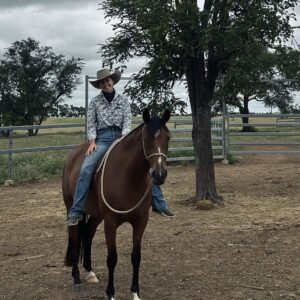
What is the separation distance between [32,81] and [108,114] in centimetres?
4768

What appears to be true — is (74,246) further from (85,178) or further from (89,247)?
(85,178)

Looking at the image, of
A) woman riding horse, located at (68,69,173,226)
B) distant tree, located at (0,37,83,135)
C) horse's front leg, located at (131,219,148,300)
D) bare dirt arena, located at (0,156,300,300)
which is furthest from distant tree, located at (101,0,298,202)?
distant tree, located at (0,37,83,135)

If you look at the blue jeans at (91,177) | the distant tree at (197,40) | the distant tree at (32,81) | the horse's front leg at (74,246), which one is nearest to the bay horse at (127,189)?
the blue jeans at (91,177)

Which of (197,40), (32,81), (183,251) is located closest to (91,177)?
(183,251)

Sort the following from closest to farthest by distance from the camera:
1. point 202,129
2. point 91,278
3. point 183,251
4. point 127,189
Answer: point 127,189, point 91,278, point 183,251, point 202,129

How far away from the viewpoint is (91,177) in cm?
478

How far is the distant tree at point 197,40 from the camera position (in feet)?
25.2

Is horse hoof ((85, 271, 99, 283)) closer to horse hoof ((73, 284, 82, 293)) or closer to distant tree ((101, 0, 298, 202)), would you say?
horse hoof ((73, 284, 82, 293))

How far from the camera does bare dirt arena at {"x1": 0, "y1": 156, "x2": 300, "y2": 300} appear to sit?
15.7 feet

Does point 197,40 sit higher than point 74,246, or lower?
higher

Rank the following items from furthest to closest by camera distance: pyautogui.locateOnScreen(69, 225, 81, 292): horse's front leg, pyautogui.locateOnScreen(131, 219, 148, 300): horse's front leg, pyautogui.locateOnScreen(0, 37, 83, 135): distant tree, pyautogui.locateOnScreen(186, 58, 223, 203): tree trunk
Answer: pyautogui.locateOnScreen(0, 37, 83, 135): distant tree → pyautogui.locateOnScreen(186, 58, 223, 203): tree trunk → pyautogui.locateOnScreen(69, 225, 81, 292): horse's front leg → pyautogui.locateOnScreen(131, 219, 148, 300): horse's front leg

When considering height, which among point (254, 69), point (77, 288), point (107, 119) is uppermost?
point (254, 69)

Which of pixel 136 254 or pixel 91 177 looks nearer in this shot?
pixel 136 254

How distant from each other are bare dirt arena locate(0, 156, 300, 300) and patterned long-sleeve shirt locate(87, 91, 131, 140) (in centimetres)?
164
